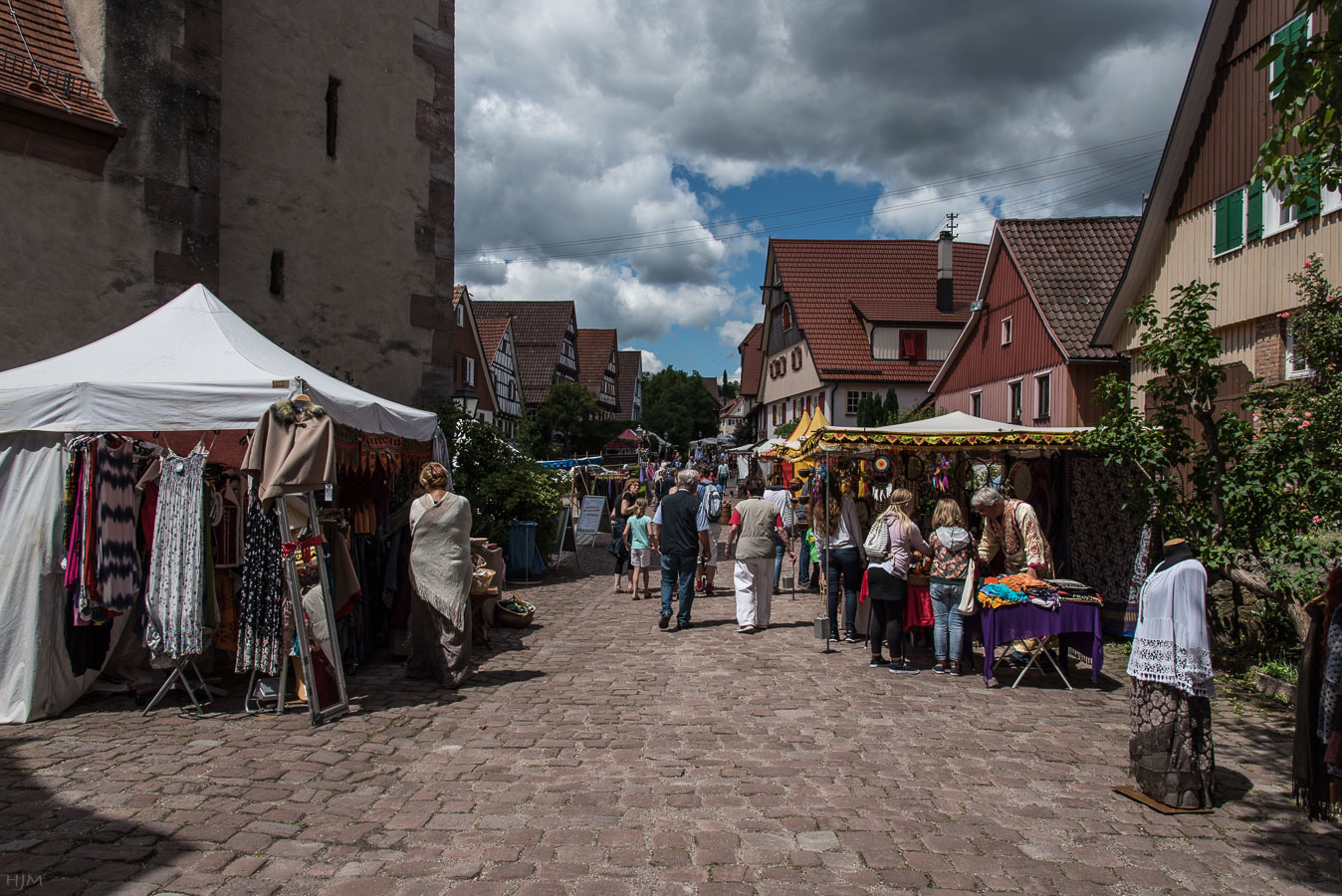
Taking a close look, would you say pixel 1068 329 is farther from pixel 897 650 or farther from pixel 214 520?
pixel 214 520

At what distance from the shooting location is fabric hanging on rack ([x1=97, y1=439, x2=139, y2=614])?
253 inches

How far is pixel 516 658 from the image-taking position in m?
8.88

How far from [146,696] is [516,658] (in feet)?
10.6

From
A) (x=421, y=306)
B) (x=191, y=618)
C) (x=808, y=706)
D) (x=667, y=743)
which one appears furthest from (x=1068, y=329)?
(x=191, y=618)

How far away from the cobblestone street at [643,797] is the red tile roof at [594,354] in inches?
2568

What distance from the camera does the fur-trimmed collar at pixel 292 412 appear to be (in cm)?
640

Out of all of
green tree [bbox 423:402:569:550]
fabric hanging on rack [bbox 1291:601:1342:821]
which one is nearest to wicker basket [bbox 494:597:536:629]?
green tree [bbox 423:402:569:550]

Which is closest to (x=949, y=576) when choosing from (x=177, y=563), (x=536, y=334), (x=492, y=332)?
(x=177, y=563)

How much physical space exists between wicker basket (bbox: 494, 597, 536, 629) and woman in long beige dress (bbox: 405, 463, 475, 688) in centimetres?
291

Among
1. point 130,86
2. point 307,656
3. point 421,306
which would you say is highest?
point 130,86

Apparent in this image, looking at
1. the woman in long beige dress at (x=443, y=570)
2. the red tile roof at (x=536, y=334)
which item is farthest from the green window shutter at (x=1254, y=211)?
the red tile roof at (x=536, y=334)

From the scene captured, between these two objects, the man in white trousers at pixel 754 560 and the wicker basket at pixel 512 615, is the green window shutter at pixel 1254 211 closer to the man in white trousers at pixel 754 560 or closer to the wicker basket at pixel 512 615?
the man in white trousers at pixel 754 560

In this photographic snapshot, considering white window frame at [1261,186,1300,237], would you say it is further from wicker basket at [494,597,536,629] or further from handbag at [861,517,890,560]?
wicker basket at [494,597,536,629]

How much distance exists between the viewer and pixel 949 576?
26.1 feet
